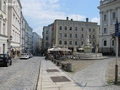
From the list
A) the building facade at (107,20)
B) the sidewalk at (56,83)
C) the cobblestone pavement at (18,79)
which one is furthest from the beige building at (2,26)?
the building facade at (107,20)

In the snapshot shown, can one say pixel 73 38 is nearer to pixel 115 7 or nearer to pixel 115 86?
pixel 115 7

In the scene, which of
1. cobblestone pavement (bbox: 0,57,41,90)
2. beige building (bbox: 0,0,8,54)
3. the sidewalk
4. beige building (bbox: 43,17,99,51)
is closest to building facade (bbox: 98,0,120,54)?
beige building (bbox: 43,17,99,51)

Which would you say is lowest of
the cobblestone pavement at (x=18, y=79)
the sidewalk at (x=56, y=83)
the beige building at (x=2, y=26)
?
the cobblestone pavement at (x=18, y=79)

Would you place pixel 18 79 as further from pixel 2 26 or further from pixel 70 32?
pixel 70 32

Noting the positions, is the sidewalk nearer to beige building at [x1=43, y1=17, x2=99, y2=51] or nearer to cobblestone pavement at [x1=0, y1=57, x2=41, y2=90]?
cobblestone pavement at [x1=0, y1=57, x2=41, y2=90]

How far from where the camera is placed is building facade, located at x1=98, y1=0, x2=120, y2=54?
4472 centimetres

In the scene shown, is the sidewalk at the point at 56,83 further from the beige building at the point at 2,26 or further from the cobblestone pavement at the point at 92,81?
the beige building at the point at 2,26

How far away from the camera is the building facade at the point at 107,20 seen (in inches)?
1761

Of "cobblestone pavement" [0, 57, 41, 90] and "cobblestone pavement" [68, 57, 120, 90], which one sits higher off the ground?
"cobblestone pavement" [68, 57, 120, 90]

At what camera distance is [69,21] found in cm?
6481

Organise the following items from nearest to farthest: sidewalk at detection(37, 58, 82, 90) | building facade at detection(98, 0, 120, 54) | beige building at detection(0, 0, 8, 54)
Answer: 1. sidewalk at detection(37, 58, 82, 90)
2. beige building at detection(0, 0, 8, 54)
3. building facade at detection(98, 0, 120, 54)

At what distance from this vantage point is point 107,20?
47.4 metres

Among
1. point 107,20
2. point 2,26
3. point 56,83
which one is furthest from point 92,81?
point 107,20

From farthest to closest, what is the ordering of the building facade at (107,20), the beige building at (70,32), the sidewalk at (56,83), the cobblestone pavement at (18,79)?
1. the beige building at (70,32)
2. the building facade at (107,20)
3. the cobblestone pavement at (18,79)
4. the sidewalk at (56,83)
